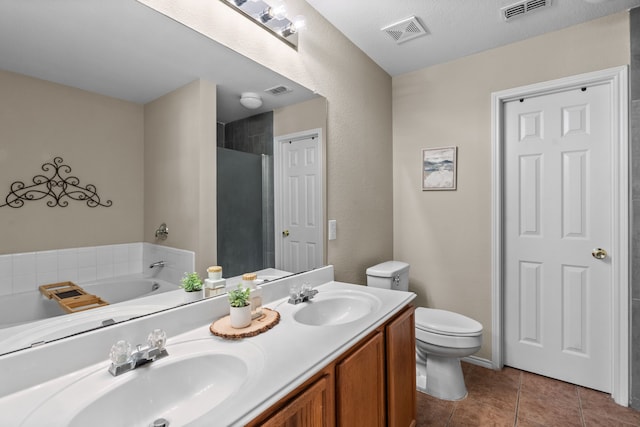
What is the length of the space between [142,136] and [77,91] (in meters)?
0.20

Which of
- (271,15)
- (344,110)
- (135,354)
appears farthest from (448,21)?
(135,354)

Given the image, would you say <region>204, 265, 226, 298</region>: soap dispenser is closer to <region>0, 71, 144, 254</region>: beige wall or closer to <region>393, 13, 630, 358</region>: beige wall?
<region>0, 71, 144, 254</region>: beige wall

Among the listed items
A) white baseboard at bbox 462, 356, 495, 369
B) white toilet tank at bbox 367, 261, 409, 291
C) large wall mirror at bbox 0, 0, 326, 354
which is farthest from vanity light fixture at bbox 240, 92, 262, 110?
white baseboard at bbox 462, 356, 495, 369

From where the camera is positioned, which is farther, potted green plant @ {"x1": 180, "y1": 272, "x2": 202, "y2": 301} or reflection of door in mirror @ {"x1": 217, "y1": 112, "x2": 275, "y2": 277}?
reflection of door in mirror @ {"x1": 217, "y1": 112, "x2": 275, "y2": 277}

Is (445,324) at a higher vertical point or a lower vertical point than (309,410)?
lower

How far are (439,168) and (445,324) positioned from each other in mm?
1236

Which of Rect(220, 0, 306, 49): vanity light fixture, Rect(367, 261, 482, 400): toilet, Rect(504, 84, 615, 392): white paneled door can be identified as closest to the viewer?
Rect(220, 0, 306, 49): vanity light fixture

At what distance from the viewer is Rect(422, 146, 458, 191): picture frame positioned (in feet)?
8.23

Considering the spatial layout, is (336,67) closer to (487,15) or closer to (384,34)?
(384,34)

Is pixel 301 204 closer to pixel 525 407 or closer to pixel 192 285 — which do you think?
pixel 192 285

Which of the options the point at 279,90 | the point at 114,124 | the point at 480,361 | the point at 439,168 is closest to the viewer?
the point at 114,124

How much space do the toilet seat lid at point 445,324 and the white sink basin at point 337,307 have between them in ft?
2.33

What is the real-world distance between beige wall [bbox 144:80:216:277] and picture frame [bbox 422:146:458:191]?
6.27 ft

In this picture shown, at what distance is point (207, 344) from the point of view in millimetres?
1021
